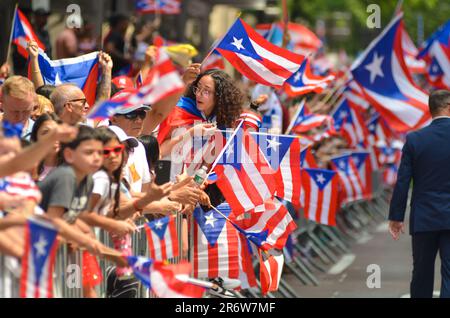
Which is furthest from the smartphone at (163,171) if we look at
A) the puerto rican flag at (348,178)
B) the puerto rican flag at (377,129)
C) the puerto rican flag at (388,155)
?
the puerto rican flag at (388,155)

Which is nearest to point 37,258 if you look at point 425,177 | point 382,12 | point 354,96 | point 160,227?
point 160,227

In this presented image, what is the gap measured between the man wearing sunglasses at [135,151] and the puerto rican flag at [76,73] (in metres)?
1.98

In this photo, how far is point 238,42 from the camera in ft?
38.7

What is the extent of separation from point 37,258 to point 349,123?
13425mm

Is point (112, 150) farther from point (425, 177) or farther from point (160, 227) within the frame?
point (425, 177)

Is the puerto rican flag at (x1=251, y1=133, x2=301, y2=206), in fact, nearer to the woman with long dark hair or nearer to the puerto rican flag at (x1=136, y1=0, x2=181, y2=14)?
the woman with long dark hair

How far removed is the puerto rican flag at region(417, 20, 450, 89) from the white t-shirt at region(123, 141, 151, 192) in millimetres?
9692

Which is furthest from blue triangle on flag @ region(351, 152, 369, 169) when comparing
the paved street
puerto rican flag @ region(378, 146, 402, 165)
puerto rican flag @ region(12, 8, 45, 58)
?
puerto rican flag @ region(12, 8, 45, 58)

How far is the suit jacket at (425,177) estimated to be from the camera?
1135 cm

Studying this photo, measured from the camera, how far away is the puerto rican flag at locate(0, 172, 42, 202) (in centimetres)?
677

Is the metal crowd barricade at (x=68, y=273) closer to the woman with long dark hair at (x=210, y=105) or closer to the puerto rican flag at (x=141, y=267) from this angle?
the puerto rican flag at (x=141, y=267)

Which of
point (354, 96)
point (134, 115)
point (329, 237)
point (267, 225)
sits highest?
point (134, 115)
